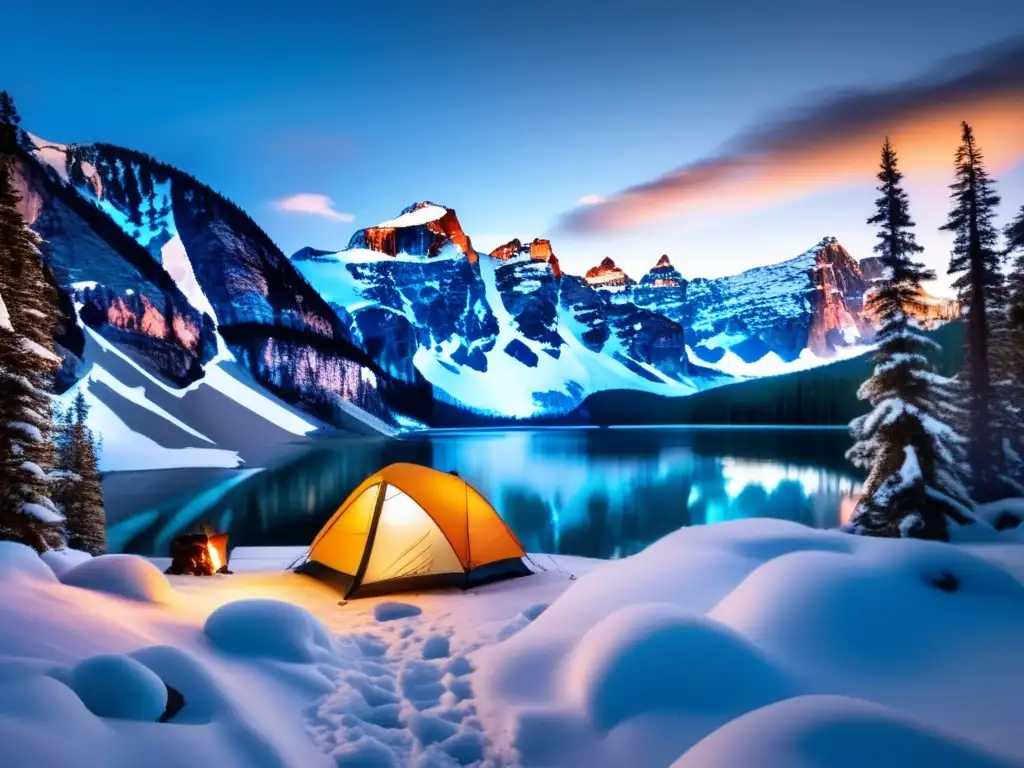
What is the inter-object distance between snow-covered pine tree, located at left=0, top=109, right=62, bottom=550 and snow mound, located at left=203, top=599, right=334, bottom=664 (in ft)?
27.3

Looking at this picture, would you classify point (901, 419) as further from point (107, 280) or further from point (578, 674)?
point (107, 280)

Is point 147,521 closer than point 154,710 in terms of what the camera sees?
No

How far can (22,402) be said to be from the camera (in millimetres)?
11781

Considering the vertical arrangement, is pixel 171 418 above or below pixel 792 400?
above

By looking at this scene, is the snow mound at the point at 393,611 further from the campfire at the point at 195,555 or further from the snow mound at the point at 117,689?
the campfire at the point at 195,555

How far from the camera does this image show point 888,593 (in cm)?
500

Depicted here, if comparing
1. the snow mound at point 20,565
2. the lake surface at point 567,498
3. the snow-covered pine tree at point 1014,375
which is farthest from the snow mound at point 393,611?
the snow-covered pine tree at point 1014,375

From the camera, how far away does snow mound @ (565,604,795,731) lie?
4219 mm

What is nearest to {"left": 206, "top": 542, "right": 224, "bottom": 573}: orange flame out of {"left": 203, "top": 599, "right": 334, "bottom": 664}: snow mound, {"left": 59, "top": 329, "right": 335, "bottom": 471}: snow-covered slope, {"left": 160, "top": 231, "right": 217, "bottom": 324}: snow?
{"left": 203, "top": 599, "right": 334, "bottom": 664}: snow mound

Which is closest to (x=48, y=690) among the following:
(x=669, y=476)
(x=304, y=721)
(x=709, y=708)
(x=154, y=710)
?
(x=154, y=710)

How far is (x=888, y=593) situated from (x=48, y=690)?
19.7 ft

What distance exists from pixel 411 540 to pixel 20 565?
5.31 metres

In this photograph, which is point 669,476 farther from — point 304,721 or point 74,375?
point 74,375

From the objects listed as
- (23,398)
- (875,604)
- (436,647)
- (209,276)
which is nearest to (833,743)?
(875,604)
